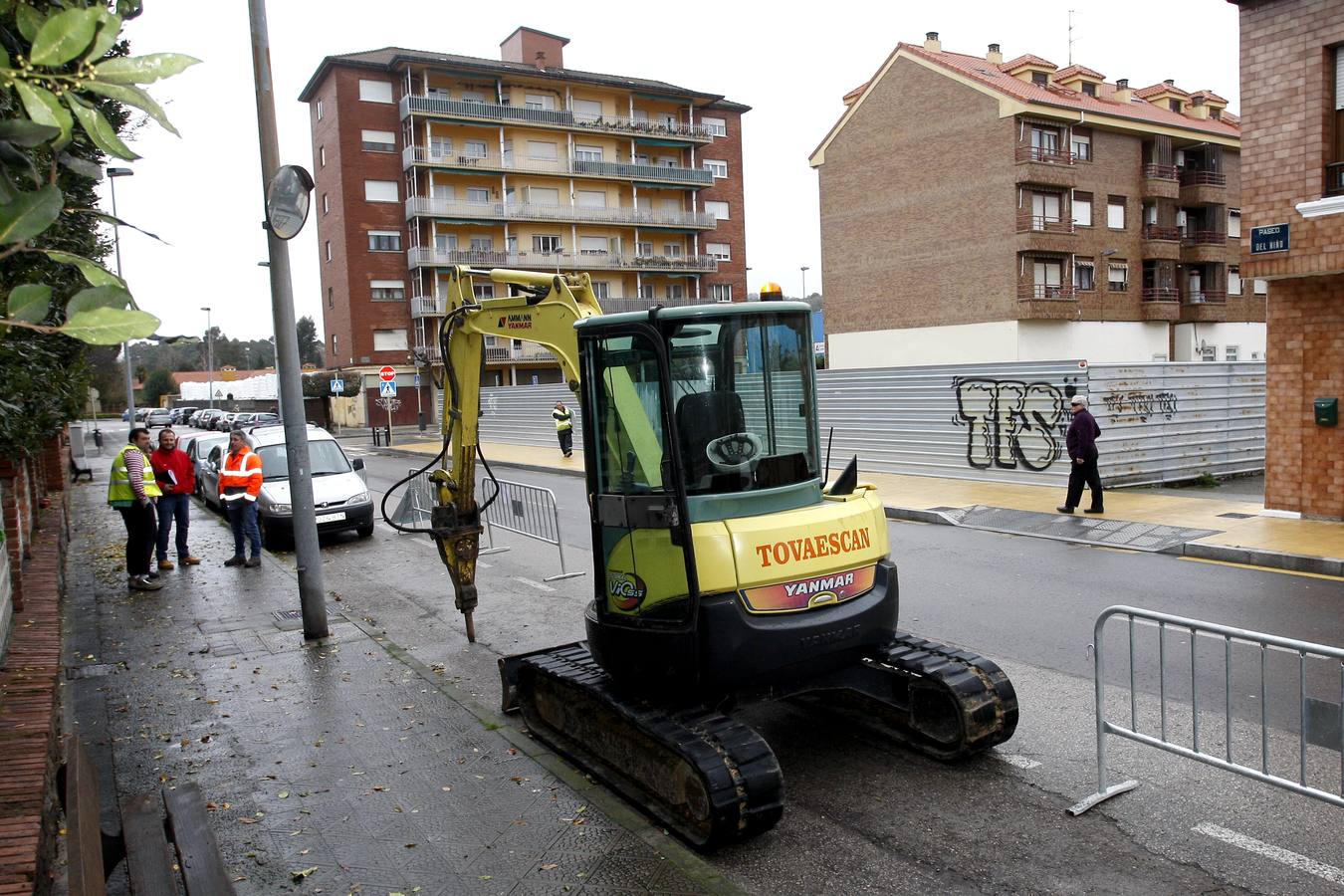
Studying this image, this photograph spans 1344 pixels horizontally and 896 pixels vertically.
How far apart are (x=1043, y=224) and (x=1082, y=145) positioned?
4021 mm

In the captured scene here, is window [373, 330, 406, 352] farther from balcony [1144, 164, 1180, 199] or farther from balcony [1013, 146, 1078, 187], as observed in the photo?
balcony [1144, 164, 1180, 199]

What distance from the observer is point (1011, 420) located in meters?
17.3

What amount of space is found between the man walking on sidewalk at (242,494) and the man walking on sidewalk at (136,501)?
1.00 metres

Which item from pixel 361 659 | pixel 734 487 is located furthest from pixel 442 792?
pixel 361 659

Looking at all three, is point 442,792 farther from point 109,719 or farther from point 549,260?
point 549,260

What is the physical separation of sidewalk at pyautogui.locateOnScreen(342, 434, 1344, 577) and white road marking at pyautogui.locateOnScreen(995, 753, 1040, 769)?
6758mm

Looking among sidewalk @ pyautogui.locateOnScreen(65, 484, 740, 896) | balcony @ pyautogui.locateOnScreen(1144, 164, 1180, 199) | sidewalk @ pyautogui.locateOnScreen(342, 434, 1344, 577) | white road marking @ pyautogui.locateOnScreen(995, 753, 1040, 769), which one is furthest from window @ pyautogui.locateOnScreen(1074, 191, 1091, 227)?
white road marking @ pyautogui.locateOnScreen(995, 753, 1040, 769)

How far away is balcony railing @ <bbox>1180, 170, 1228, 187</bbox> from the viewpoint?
43.1 meters

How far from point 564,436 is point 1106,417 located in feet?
55.0

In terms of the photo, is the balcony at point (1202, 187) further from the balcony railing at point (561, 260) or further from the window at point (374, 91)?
the window at point (374, 91)

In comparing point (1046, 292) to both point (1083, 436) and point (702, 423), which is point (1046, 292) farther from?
point (702, 423)

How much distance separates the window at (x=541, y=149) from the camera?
54.7 metres

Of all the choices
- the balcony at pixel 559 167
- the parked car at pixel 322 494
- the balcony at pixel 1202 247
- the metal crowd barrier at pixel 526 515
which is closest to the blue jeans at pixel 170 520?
the parked car at pixel 322 494

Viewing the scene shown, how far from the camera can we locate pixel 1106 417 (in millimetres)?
16203
